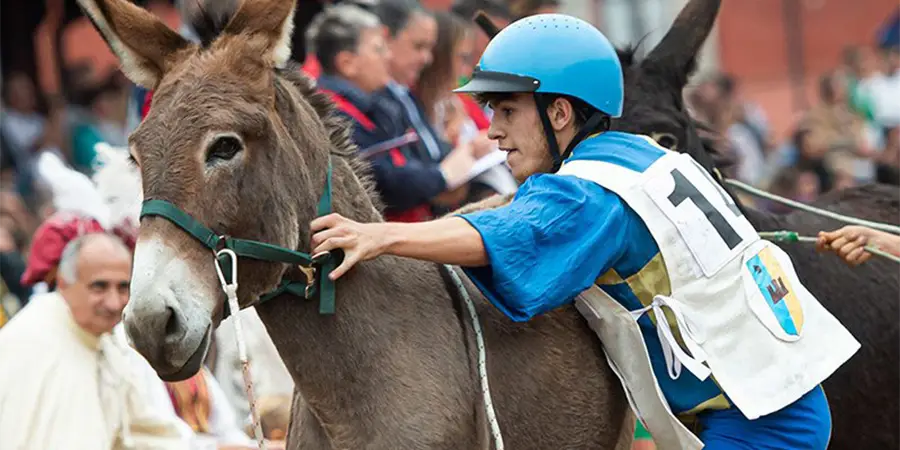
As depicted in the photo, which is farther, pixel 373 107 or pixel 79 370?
pixel 373 107

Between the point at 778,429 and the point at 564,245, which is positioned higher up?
the point at 564,245

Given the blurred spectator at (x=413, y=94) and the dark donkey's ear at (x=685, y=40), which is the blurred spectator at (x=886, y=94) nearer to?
the blurred spectator at (x=413, y=94)

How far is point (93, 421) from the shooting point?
6.53 meters

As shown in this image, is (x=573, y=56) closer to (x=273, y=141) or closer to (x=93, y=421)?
(x=273, y=141)

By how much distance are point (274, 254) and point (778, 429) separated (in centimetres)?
167

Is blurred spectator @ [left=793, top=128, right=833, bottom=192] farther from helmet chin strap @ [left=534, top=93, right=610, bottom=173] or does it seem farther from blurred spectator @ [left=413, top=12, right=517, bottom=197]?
helmet chin strap @ [left=534, top=93, right=610, bottom=173]

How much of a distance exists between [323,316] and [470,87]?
33.7 inches

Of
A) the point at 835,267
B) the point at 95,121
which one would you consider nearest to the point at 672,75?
the point at 835,267

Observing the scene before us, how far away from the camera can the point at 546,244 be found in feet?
15.5

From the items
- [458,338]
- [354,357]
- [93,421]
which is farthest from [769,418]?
[93,421]

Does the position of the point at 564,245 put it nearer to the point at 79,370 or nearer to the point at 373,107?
→ the point at 79,370

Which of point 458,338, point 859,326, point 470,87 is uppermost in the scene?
point 470,87

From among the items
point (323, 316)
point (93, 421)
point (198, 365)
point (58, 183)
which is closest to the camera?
point (198, 365)

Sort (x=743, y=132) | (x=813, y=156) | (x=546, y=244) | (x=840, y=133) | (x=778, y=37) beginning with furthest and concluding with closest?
(x=778, y=37), (x=743, y=132), (x=840, y=133), (x=813, y=156), (x=546, y=244)
